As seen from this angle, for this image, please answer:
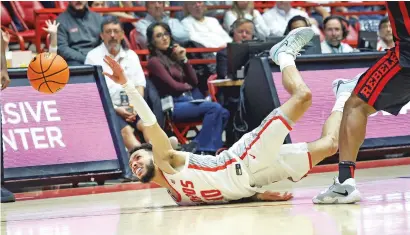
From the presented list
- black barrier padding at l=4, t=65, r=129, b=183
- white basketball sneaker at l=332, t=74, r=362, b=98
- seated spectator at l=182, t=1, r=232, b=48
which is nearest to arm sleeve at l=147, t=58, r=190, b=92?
black barrier padding at l=4, t=65, r=129, b=183

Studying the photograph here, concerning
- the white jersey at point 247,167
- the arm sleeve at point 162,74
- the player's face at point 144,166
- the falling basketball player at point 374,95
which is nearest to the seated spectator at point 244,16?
the arm sleeve at point 162,74

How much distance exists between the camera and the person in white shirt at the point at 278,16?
14.6 m

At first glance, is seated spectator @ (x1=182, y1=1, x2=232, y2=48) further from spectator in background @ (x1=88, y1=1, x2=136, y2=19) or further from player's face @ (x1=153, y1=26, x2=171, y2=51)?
player's face @ (x1=153, y1=26, x2=171, y2=51)

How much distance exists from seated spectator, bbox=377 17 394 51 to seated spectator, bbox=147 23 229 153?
130 inches

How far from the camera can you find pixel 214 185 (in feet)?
24.3

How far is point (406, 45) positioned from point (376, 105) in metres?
0.53

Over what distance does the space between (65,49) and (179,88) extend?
5.13 feet

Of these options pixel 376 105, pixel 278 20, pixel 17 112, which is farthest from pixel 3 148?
pixel 278 20

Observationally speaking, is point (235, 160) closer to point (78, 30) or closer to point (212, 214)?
point (212, 214)

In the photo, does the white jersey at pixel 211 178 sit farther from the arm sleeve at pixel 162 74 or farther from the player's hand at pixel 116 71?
the arm sleeve at pixel 162 74

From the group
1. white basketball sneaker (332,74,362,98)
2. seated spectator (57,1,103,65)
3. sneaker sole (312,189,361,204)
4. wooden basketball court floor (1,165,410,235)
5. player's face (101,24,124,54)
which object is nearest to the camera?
wooden basketball court floor (1,165,410,235)

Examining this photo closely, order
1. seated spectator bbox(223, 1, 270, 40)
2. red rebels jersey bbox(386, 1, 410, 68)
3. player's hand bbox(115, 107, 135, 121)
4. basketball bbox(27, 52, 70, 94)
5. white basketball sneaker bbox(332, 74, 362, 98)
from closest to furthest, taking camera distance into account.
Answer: red rebels jersey bbox(386, 1, 410, 68) → white basketball sneaker bbox(332, 74, 362, 98) → basketball bbox(27, 52, 70, 94) → player's hand bbox(115, 107, 135, 121) → seated spectator bbox(223, 1, 270, 40)

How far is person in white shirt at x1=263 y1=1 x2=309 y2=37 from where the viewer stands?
14594 mm

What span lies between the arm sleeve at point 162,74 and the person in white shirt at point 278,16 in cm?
314
